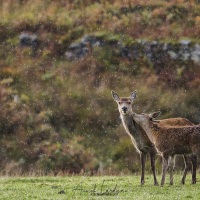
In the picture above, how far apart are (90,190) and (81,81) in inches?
917

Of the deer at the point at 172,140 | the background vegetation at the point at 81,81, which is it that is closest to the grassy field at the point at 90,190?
the deer at the point at 172,140

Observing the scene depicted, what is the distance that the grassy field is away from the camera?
1833 centimetres

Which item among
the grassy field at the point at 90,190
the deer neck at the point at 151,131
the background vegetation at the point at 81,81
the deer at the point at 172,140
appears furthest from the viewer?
the background vegetation at the point at 81,81

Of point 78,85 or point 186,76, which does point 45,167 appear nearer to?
point 78,85

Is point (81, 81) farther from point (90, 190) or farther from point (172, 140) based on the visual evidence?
point (90, 190)

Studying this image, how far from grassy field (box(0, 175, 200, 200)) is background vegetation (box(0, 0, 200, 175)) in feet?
31.0

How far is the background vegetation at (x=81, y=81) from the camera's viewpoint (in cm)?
3716

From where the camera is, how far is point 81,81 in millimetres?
43062

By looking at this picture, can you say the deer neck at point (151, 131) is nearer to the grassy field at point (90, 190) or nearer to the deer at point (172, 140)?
the deer at point (172, 140)

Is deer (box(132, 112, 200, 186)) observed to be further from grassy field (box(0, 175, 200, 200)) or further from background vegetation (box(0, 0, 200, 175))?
background vegetation (box(0, 0, 200, 175))

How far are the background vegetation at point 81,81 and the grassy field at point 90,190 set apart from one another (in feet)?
31.0

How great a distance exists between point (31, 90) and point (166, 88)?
8.64m

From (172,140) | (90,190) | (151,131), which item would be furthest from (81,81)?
(90,190)

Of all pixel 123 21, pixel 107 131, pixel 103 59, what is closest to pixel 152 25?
pixel 123 21
